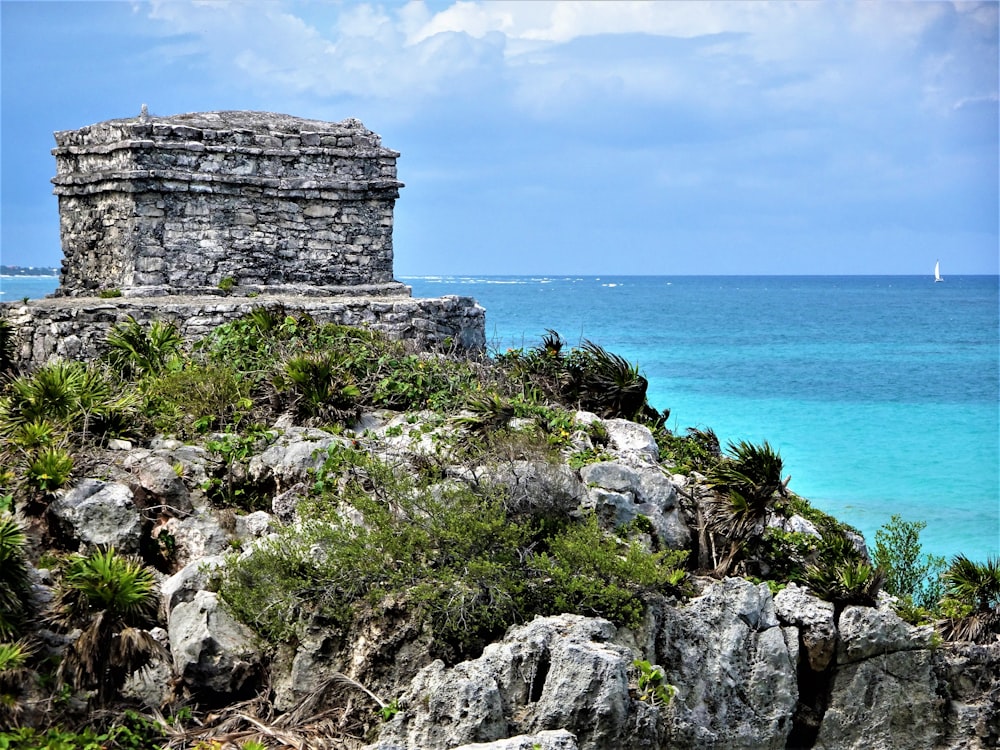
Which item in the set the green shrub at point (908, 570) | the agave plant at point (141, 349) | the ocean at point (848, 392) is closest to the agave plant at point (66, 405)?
the agave plant at point (141, 349)

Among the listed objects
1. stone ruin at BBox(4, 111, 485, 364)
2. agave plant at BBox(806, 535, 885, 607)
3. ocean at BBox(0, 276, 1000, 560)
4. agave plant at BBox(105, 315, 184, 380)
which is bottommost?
ocean at BBox(0, 276, 1000, 560)

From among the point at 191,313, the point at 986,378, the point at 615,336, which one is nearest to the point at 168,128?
the point at 191,313

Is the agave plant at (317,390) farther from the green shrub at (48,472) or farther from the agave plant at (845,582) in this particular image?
the agave plant at (845,582)

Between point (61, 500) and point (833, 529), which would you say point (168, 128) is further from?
point (833, 529)

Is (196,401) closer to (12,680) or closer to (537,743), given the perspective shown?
(12,680)

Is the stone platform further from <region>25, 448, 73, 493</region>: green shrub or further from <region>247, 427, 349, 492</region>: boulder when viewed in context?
<region>25, 448, 73, 493</region>: green shrub

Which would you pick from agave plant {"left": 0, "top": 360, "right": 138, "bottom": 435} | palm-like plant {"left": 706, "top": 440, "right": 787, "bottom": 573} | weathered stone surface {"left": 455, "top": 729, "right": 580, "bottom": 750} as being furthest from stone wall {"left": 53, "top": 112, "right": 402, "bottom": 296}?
weathered stone surface {"left": 455, "top": 729, "right": 580, "bottom": 750}

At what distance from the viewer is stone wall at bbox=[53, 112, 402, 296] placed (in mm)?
13633

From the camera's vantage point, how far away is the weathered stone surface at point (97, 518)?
29.5ft

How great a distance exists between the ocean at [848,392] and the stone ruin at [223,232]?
6.89 ft

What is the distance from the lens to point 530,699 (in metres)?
7.33

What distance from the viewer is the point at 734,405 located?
36062mm

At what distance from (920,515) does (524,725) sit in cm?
1798

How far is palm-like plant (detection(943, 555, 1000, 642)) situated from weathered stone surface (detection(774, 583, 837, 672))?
4.41 feet
